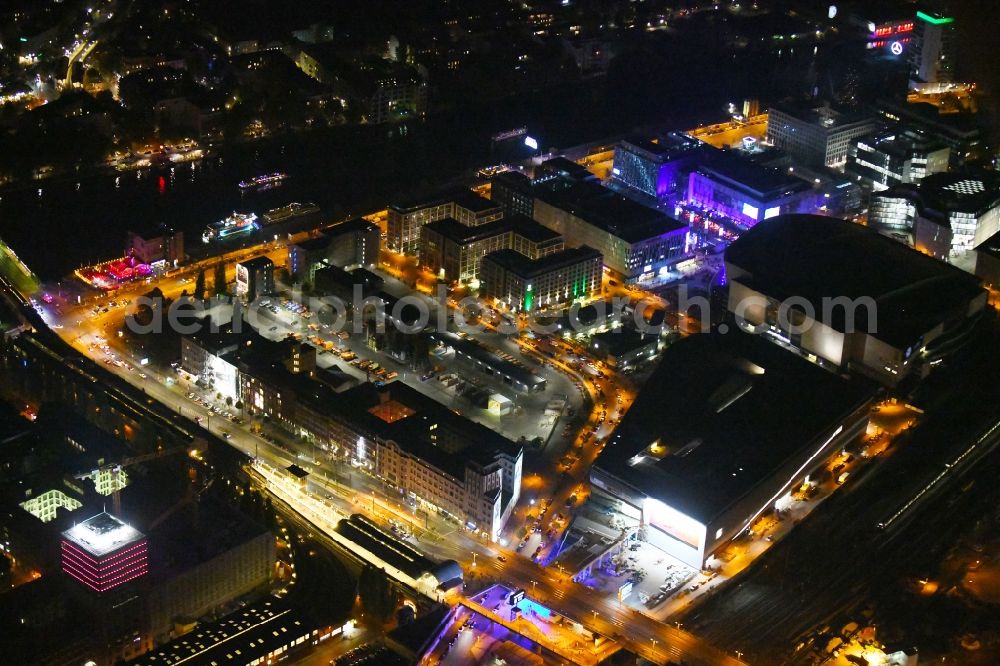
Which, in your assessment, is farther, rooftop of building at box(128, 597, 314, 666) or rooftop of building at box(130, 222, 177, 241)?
rooftop of building at box(130, 222, 177, 241)

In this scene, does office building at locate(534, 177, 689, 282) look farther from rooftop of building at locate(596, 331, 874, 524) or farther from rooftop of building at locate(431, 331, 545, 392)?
rooftop of building at locate(431, 331, 545, 392)

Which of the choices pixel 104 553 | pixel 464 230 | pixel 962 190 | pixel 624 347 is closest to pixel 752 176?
pixel 962 190

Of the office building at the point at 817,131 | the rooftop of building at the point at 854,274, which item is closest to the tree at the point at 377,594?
the rooftop of building at the point at 854,274

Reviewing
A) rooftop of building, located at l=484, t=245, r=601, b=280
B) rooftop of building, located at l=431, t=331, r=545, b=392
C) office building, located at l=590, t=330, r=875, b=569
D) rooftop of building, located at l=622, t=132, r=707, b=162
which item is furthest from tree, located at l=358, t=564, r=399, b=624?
rooftop of building, located at l=622, t=132, r=707, b=162

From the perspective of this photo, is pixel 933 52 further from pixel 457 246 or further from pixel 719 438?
pixel 719 438

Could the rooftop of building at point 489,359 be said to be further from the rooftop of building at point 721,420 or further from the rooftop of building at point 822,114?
the rooftop of building at point 822,114

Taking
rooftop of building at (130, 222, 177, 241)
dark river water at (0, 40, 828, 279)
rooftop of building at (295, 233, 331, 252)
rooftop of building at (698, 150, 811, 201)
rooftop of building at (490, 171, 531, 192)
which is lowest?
dark river water at (0, 40, 828, 279)
